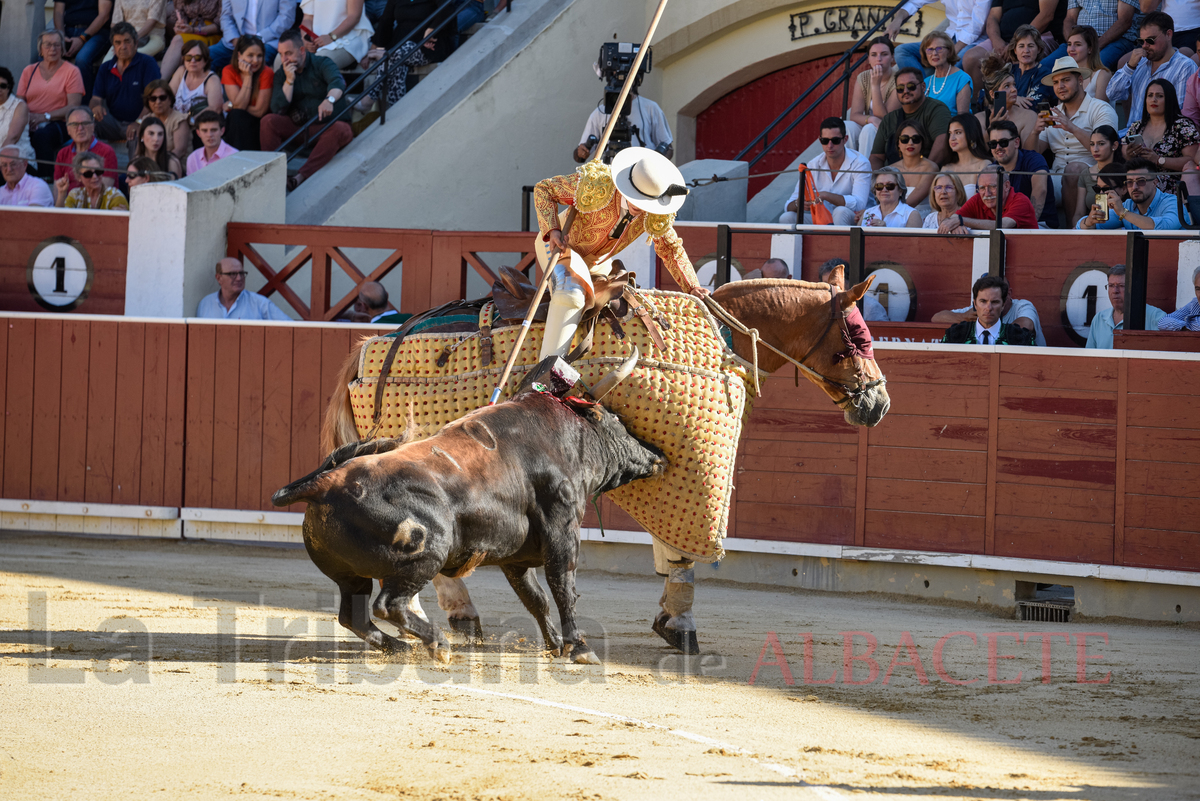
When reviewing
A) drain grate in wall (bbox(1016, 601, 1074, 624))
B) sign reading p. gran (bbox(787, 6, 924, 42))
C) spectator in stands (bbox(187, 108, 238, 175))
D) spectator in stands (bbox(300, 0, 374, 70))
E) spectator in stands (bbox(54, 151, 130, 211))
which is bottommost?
drain grate in wall (bbox(1016, 601, 1074, 624))

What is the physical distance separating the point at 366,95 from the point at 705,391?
6808mm

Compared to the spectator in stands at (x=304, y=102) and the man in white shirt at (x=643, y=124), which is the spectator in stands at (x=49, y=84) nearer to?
the spectator in stands at (x=304, y=102)

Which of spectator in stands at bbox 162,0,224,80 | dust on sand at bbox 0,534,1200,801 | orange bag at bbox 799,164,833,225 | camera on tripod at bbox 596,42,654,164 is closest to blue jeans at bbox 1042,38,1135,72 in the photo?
orange bag at bbox 799,164,833,225

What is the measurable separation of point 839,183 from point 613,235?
14.0ft

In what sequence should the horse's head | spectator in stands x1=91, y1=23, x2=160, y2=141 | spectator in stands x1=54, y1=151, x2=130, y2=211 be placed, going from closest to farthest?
the horse's head < spectator in stands x1=54, y1=151, x2=130, y2=211 < spectator in stands x1=91, y1=23, x2=160, y2=141

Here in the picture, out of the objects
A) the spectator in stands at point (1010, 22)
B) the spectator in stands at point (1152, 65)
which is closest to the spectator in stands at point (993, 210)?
the spectator in stands at point (1152, 65)

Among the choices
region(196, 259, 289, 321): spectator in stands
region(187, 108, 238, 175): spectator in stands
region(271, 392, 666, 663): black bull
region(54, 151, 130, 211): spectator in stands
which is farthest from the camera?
region(187, 108, 238, 175): spectator in stands

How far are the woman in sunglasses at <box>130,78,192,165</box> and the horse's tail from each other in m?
5.62

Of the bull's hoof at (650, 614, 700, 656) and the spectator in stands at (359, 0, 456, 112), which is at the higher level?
the spectator in stands at (359, 0, 456, 112)

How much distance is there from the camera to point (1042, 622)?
7324 mm

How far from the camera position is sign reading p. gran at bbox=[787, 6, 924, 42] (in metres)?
12.4

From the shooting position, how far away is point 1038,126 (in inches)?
347

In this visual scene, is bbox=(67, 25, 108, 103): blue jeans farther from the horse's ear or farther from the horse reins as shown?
the horse's ear

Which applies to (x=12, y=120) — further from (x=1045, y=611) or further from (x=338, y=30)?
(x=1045, y=611)
